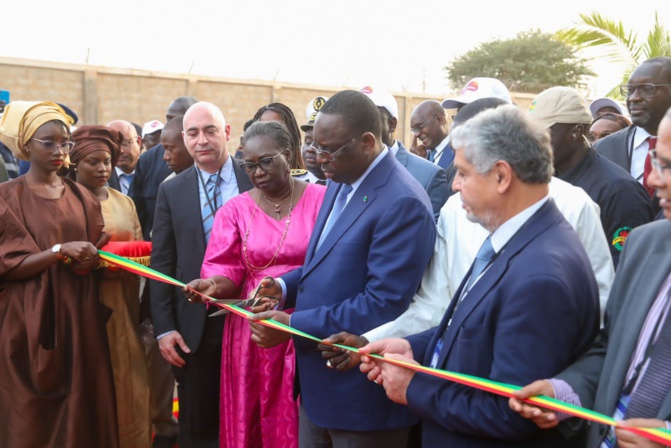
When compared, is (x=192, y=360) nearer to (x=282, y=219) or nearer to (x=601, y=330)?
(x=282, y=219)

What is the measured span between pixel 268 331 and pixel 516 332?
1546mm

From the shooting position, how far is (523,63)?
138ft

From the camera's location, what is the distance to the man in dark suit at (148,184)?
6.20 m

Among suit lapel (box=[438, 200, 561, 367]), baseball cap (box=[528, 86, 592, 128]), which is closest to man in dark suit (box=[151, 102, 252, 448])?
baseball cap (box=[528, 86, 592, 128])

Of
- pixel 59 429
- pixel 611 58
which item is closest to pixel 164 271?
pixel 59 429

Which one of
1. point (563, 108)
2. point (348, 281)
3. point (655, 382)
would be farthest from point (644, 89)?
point (655, 382)

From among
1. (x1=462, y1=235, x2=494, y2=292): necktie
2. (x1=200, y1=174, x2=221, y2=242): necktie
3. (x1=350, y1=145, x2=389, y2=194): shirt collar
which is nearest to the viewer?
(x1=462, y1=235, x2=494, y2=292): necktie

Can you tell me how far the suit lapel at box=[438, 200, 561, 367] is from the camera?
2.36 metres

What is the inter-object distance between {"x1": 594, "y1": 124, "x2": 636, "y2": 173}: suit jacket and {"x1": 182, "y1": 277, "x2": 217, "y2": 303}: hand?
3.43 metres

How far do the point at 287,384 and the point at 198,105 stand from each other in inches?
89.4

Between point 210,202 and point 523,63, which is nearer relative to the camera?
point 210,202

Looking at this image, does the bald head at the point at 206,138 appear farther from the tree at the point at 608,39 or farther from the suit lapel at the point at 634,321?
the tree at the point at 608,39

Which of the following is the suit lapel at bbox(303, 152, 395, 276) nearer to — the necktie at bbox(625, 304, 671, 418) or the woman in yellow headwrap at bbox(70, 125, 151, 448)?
the necktie at bbox(625, 304, 671, 418)

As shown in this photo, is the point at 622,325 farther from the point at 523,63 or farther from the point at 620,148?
the point at 523,63
